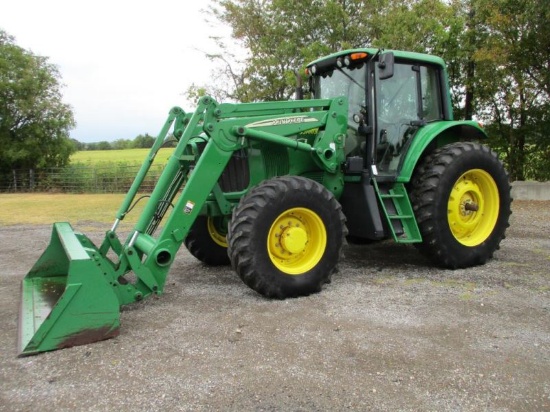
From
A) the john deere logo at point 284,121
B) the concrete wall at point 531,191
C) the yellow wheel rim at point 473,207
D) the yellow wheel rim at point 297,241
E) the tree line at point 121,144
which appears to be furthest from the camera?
the tree line at point 121,144

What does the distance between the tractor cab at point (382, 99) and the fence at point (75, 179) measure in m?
17.4

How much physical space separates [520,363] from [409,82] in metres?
3.61

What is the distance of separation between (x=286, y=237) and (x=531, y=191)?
1038 cm

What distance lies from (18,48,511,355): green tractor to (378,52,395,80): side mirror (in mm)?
28

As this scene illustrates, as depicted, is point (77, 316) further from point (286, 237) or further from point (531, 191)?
point (531, 191)

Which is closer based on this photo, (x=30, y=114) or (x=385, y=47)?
(x=385, y=47)

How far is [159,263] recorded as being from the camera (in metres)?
4.00

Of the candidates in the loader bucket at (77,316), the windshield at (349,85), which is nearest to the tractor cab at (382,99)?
the windshield at (349,85)

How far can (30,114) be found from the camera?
2589 cm

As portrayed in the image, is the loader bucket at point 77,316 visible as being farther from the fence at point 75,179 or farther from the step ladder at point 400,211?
the fence at point 75,179

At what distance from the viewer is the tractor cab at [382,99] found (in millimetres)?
5301

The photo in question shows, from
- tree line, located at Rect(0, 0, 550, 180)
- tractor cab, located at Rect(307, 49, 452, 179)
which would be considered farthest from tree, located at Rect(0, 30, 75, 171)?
tractor cab, located at Rect(307, 49, 452, 179)

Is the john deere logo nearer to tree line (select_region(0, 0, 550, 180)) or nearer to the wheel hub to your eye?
the wheel hub

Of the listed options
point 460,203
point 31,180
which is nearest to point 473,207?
point 460,203
